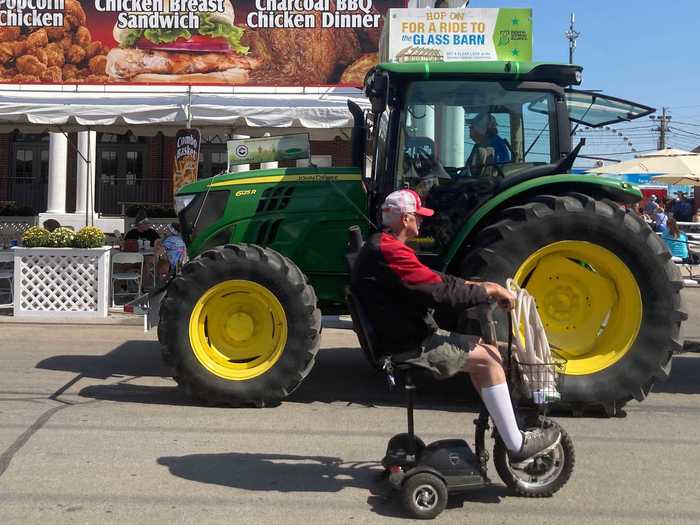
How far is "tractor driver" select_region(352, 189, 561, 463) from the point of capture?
4.13m

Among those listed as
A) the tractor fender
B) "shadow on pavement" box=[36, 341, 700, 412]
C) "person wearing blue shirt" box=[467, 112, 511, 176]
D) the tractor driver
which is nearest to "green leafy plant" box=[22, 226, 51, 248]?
"shadow on pavement" box=[36, 341, 700, 412]

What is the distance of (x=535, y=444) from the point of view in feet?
13.9

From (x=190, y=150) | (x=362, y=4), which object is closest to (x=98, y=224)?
(x=362, y=4)

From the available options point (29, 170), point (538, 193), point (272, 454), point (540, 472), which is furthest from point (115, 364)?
point (29, 170)

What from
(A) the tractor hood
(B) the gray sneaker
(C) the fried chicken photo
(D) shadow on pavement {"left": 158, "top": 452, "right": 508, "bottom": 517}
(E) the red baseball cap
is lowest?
(D) shadow on pavement {"left": 158, "top": 452, "right": 508, "bottom": 517}

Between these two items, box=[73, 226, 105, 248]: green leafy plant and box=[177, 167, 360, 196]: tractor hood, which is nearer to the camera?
box=[177, 167, 360, 196]: tractor hood

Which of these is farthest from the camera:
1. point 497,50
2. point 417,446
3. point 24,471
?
point 497,50

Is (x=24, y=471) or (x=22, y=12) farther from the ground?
(x=22, y=12)

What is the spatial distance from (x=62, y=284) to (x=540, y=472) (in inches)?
322

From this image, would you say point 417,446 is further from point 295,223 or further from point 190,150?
point 190,150

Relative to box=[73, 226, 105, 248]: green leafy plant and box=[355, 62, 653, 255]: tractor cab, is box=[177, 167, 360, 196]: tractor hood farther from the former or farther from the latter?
box=[73, 226, 105, 248]: green leafy plant

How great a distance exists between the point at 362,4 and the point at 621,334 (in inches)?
773

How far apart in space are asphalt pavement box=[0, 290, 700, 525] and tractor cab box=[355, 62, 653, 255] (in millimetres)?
1672

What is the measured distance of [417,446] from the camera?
14.6 feet
